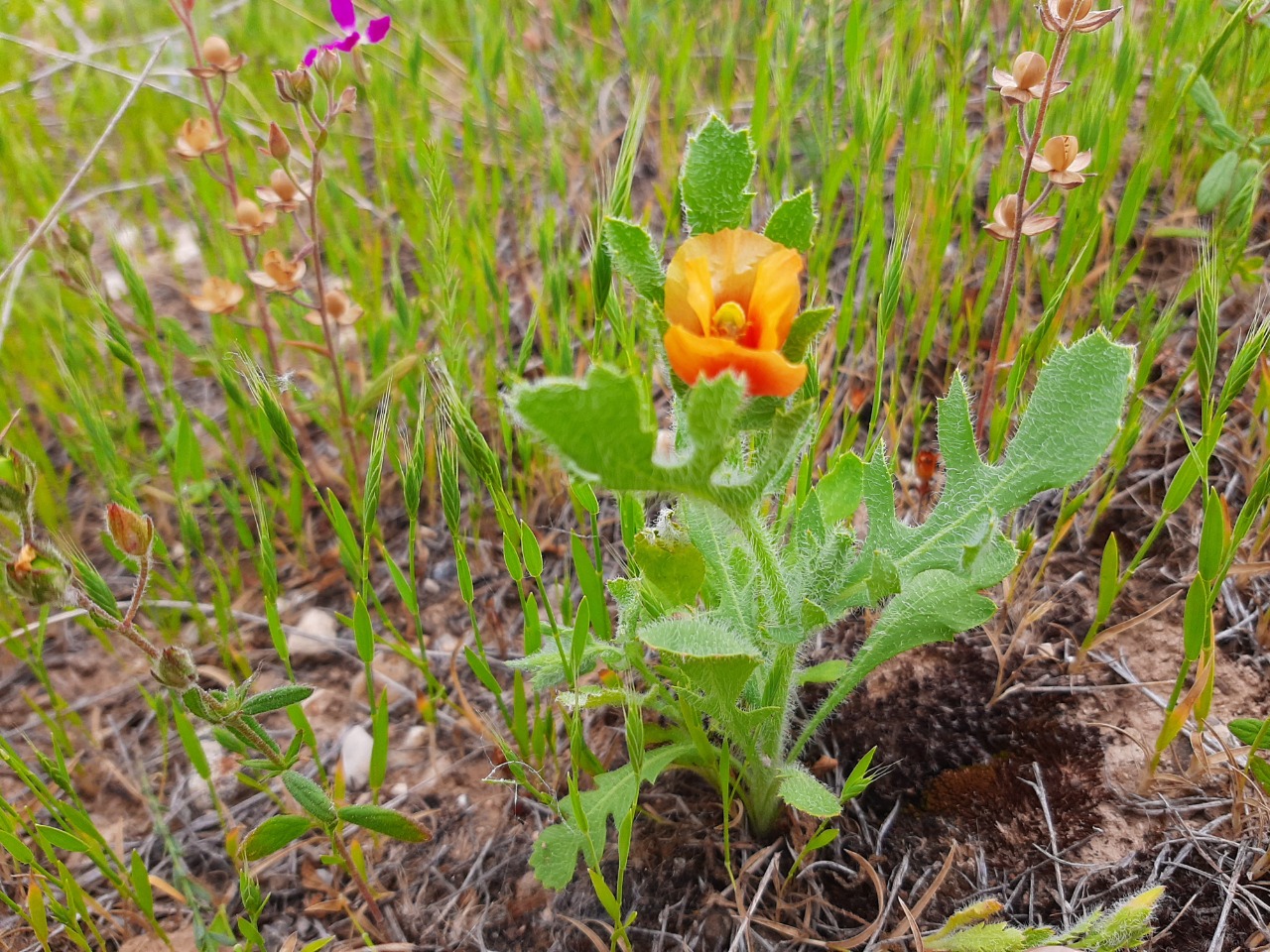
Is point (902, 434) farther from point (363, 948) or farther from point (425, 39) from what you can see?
point (425, 39)

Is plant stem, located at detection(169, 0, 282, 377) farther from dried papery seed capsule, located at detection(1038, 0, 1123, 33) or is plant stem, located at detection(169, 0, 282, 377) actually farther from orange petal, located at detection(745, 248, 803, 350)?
dried papery seed capsule, located at detection(1038, 0, 1123, 33)

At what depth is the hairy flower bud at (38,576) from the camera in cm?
104

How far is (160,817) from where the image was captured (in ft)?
5.22

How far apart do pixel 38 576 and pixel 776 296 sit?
36.0 inches

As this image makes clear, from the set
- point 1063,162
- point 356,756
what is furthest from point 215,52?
point 1063,162

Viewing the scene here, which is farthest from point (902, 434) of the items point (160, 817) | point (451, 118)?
point (451, 118)

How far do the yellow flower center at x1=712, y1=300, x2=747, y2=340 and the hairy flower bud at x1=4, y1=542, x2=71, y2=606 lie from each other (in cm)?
84

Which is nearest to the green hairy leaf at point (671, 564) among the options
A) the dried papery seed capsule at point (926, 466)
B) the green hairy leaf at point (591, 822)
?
the green hairy leaf at point (591, 822)

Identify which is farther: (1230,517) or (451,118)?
(451,118)

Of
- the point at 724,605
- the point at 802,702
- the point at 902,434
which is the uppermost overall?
the point at 724,605

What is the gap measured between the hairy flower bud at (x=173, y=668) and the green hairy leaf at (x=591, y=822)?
21.1 inches

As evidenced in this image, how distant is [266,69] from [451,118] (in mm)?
909

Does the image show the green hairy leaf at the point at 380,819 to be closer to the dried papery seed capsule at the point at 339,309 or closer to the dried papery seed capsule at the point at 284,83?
the dried papery seed capsule at the point at 339,309

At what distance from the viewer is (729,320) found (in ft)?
3.02
